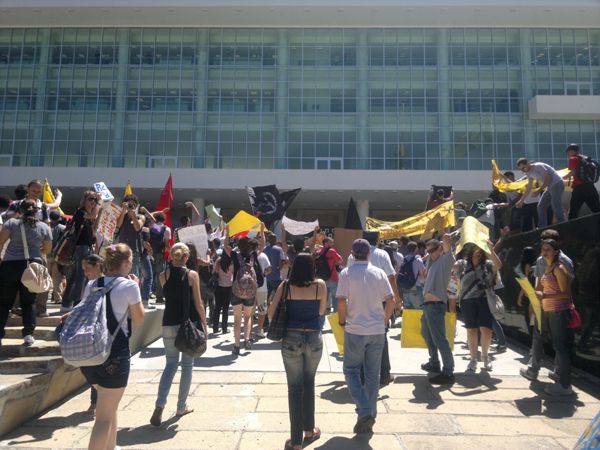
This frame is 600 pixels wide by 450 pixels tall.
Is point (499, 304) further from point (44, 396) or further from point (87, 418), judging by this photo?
point (44, 396)

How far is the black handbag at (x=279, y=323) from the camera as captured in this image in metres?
4.18

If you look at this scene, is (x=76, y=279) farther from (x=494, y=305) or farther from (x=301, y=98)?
(x=301, y=98)

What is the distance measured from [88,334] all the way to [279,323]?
159cm

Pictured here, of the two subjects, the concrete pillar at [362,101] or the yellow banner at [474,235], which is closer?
the yellow banner at [474,235]

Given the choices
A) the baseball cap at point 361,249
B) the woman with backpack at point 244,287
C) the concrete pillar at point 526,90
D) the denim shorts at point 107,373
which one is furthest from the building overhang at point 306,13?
the denim shorts at point 107,373

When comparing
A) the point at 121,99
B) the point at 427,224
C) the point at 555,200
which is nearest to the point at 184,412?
the point at 427,224

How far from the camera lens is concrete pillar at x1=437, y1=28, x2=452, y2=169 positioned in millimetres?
35250

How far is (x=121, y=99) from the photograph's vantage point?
36.2 meters

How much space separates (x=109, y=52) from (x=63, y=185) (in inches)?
463

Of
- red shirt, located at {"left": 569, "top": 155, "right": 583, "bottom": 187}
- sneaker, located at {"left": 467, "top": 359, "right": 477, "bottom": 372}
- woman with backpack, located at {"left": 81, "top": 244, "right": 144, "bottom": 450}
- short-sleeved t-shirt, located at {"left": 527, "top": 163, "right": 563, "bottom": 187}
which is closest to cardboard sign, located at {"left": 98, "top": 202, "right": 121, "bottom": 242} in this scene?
woman with backpack, located at {"left": 81, "top": 244, "right": 144, "bottom": 450}

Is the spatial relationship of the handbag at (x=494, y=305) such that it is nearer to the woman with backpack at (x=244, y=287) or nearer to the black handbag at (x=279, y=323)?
the woman with backpack at (x=244, y=287)

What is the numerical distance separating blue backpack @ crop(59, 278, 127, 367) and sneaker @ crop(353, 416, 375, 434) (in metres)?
2.37

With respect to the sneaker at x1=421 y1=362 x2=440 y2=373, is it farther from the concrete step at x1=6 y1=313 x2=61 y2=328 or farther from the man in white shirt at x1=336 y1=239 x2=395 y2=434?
the concrete step at x1=6 y1=313 x2=61 y2=328

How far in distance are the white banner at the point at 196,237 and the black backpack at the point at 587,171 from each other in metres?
6.21
